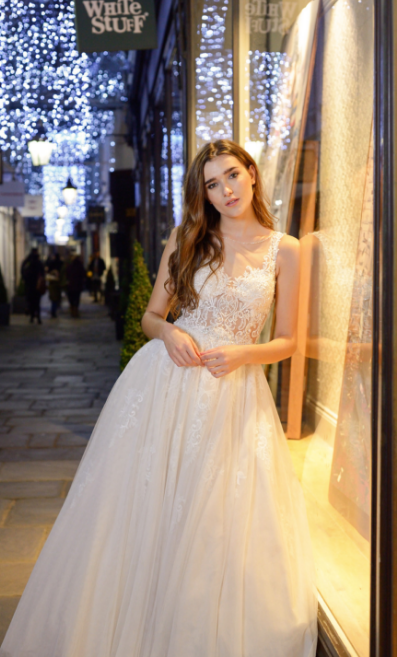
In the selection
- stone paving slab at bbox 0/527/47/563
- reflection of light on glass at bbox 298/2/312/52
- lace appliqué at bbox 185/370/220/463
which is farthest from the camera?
stone paving slab at bbox 0/527/47/563

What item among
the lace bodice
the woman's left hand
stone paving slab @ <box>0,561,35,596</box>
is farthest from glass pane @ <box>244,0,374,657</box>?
stone paving slab @ <box>0,561,35,596</box>

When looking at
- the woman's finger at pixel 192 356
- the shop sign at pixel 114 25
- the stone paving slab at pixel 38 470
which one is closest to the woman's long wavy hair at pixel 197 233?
the woman's finger at pixel 192 356

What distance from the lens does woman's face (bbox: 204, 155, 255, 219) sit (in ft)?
7.37

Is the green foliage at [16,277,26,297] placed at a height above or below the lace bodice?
below

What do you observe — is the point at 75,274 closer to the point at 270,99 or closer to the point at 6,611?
the point at 270,99

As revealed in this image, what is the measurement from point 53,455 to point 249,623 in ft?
10.6

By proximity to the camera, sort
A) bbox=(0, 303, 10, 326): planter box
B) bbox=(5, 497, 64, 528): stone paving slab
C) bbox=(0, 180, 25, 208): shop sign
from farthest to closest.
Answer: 1. bbox=(0, 303, 10, 326): planter box
2. bbox=(0, 180, 25, 208): shop sign
3. bbox=(5, 497, 64, 528): stone paving slab

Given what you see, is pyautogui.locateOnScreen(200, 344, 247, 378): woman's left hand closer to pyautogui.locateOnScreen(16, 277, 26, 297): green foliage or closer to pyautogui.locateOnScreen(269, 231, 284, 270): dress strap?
pyautogui.locateOnScreen(269, 231, 284, 270): dress strap

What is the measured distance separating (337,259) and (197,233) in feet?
1.70

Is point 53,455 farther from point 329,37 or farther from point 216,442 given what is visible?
point 329,37

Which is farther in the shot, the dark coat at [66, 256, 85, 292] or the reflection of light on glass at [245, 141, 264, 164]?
the dark coat at [66, 256, 85, 292]

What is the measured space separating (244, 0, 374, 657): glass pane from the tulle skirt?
20 centimetres

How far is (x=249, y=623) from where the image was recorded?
80.4 inches

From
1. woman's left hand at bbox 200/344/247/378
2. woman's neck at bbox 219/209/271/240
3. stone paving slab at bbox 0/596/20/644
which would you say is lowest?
stone paving slab at bbox 0/596/20/644
